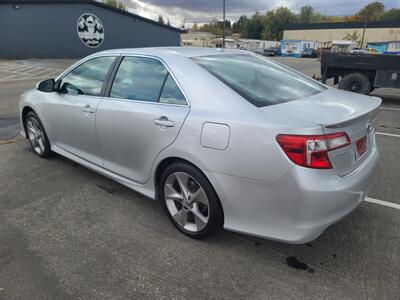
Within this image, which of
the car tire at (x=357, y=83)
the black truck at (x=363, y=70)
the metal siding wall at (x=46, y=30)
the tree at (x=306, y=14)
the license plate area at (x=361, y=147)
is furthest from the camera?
the tree at (x=306, y=14)

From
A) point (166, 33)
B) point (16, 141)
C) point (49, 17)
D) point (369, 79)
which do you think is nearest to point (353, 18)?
point (166, 33)

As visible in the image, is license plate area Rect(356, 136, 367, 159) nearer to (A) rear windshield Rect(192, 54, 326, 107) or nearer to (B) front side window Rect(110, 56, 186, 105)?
(A) rear windshield Rect(192, 54, 326, 107)

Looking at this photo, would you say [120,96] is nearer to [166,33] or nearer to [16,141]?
[16,141]

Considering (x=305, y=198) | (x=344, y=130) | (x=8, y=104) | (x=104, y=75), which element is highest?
(x=104, y=75)

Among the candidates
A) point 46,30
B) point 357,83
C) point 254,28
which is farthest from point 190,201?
point 254,28

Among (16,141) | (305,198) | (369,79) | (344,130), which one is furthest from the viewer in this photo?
(369,79)

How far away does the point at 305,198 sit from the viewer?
2230 millimetres

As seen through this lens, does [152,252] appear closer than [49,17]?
Yes

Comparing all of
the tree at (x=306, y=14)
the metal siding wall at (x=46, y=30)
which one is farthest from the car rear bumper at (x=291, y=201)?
the tree at (x=306, y=14)

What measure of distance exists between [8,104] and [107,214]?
23.1 ft

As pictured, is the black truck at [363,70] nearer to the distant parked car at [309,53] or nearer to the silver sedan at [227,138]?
the silver sedan at [227,138]

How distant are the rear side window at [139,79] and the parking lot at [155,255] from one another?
115 cm

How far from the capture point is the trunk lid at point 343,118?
2324 millimetres

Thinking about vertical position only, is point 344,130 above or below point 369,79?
above
